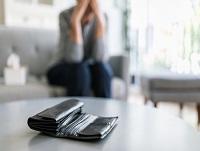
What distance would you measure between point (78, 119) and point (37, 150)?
254 mm

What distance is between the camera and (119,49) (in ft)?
12.7

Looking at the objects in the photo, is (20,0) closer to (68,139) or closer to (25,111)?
(25,111)

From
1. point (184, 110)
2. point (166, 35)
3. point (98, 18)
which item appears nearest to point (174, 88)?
point (184, 110)

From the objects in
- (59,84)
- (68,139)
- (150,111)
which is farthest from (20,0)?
(68,139)

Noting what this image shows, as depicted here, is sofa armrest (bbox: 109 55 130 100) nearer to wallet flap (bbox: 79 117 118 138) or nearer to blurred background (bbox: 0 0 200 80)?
blurred background (bbox: 0 0 200 80)

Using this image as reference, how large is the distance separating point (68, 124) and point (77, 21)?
1.14m

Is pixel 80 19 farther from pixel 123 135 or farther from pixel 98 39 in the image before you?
pixel 123 135

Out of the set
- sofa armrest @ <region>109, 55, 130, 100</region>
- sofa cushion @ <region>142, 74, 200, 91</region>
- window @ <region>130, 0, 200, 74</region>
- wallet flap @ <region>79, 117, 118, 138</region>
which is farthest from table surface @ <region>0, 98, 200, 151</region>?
window @ <region>130, 0, 200, 74</region>

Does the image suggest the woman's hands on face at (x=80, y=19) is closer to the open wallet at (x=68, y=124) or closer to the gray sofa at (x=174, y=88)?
the gray sofa at (x=174, y=88)

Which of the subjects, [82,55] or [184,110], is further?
[184,110]

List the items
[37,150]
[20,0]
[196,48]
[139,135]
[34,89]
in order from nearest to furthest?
[37,150], [139,135], [34,89], [20,0], [196,48]

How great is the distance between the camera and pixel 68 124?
0.99 m

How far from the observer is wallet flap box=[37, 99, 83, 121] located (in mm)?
955

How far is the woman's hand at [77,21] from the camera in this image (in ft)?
6.57
